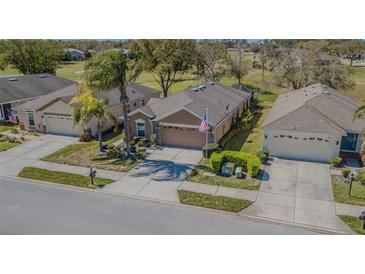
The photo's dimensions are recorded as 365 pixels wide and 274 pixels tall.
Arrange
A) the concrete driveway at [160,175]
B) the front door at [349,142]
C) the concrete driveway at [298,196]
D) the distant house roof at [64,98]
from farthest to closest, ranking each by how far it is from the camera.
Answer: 1. the distant house roof at [64,98]
2. the front door at [349,142]
3. the concrete driveway at [160,175]
4. the concrete driveway at [298,196]

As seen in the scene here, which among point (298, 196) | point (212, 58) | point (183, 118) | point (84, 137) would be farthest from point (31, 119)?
point (212, 58)

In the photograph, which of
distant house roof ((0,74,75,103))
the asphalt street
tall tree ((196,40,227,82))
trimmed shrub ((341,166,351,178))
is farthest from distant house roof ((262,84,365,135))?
distant house roof ((0,74,75,103))

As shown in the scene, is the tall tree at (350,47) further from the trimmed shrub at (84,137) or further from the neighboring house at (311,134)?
the trimmed shrub at (84,137)

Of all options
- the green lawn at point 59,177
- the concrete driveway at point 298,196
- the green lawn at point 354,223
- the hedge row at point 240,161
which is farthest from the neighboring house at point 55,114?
the green lawn at point 354,223

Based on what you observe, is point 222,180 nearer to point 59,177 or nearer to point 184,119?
point 184,119

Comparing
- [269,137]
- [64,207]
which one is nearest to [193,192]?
[64,207]

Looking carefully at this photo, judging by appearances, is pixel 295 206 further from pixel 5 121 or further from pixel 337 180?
pixel 5 121
